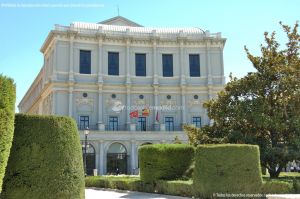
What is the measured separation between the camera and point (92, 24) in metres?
62.5

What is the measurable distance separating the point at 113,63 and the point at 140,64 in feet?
12.7

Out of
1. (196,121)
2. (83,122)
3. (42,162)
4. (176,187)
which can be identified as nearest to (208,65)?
(196,121)

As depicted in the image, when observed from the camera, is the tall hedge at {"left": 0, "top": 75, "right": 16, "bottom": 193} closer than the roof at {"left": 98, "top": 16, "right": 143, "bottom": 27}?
Yes

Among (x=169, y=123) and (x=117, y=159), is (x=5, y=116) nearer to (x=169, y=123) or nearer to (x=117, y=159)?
(x=117, y=159)

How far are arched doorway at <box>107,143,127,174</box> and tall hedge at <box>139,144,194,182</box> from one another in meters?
33.3

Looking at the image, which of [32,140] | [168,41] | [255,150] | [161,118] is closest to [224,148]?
[255,150]

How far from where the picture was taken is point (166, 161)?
854 inches

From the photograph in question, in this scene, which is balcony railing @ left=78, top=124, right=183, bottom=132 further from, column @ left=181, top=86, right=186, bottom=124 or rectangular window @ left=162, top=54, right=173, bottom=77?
rectangular window @ left=162, top=54, right=173, bottom=77

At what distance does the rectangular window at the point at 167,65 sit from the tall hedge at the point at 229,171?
4365 cm

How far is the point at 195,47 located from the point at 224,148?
45.7 m

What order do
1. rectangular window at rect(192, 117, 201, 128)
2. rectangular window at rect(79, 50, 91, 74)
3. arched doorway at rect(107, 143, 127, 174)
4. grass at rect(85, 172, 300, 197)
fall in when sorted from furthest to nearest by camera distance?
rectangular window at rect(192, 117, 201, 128) < rectangular window at rect(79, 50, 91, 74) < arched doorway at rect(107, 143, 127, 174) < grass at rect(85, 172, 300, 197)

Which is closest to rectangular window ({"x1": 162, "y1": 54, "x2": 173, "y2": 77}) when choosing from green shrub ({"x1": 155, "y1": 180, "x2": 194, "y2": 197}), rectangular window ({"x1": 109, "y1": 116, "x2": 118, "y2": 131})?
rectangular window ({"x1": 109, "y1": 116, "x2": 118, "y2": 131})

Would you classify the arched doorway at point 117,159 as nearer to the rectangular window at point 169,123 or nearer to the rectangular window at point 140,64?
the rectangular window at point 169,123

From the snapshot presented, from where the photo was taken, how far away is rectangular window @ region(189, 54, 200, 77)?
6109 centimetres
